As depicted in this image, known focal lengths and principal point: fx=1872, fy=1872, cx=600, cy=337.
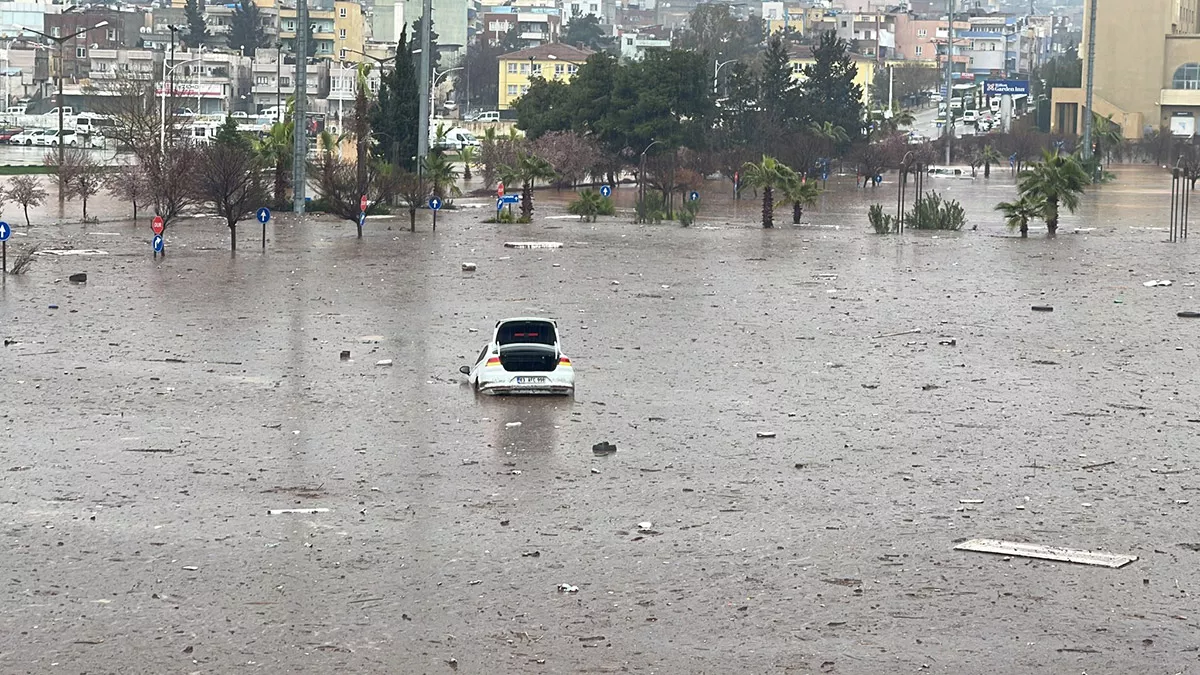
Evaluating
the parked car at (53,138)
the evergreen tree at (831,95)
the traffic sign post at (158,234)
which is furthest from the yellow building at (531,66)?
the traffic sign post at (158,234)

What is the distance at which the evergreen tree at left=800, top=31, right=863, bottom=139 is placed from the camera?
91.4 metres

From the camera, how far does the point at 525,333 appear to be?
1856cm

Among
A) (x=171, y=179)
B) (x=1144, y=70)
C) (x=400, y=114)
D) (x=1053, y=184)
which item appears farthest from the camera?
(x=1144, y=70)

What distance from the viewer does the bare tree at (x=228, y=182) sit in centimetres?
3611

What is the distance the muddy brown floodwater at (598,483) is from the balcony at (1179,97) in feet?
300

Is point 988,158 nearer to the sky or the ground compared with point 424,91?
nearer to the ground

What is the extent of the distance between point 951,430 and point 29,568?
842 centimetres

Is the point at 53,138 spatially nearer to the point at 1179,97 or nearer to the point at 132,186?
the point at 132,186

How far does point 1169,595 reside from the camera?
11023 millimetres

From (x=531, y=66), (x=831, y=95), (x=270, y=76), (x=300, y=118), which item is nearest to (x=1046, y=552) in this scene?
(x=300, y=118)

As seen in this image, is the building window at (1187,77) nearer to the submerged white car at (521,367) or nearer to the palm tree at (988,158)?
→ the palm tree at (988,158)

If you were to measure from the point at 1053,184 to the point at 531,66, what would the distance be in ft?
356

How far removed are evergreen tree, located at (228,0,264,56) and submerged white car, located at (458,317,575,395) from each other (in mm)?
148963

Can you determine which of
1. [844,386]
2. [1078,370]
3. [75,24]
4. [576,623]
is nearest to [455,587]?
[576,623]
